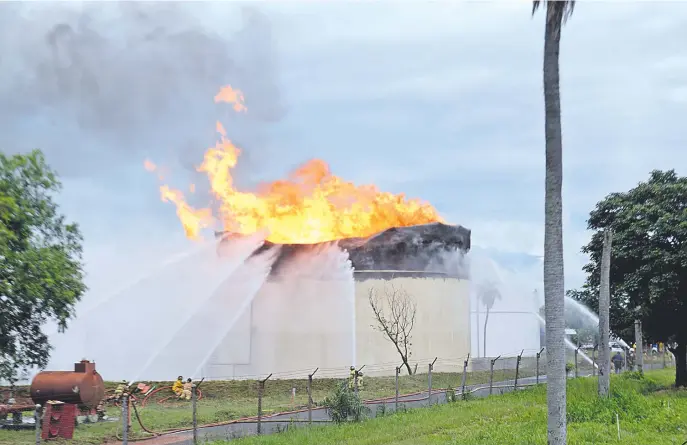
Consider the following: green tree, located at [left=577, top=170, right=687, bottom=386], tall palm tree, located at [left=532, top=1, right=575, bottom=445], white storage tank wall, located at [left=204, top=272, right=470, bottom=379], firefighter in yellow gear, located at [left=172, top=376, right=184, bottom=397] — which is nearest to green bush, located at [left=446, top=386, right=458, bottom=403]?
green tree, located at [left=577, top=170, right=687, bottom=386]

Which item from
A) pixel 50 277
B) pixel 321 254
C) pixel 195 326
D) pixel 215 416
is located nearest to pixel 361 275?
pixel 321 254

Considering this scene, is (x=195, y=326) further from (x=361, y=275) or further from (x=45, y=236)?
(x=45, y=236)

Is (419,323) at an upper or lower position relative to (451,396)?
upper

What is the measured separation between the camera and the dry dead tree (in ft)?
121

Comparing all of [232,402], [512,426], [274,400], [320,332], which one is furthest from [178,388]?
[512,426]

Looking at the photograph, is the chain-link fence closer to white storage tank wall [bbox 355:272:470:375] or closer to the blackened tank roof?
white storage tank wall [bbox 355:272:470:375]

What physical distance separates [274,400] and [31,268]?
1101 cm

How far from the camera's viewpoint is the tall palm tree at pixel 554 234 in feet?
33.1

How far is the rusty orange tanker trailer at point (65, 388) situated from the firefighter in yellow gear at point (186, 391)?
6218mm

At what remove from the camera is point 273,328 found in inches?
1432

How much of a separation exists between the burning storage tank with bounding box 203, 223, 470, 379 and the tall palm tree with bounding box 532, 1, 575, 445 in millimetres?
25854

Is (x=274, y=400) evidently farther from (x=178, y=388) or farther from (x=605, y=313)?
(x=605, y=313)

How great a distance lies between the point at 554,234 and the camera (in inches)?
407

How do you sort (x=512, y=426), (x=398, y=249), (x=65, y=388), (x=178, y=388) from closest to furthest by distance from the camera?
(x=512, y=426) → (x=65, y=388) → (x=178, y=388) → (x=398, y=249)
